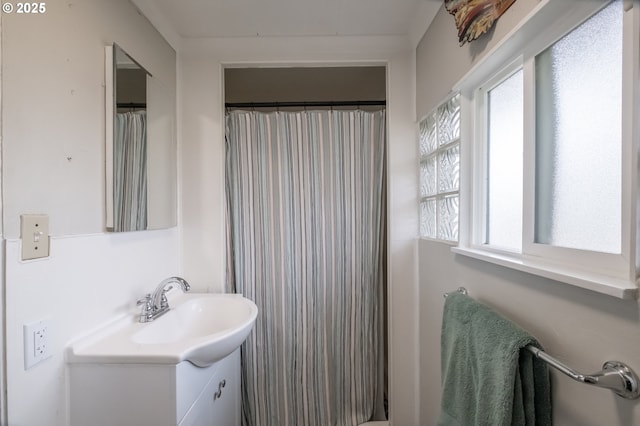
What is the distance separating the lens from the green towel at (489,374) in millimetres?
644

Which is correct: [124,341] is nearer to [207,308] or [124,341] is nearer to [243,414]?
[207,308]

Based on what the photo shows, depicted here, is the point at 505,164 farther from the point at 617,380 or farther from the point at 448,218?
the point at 617,380

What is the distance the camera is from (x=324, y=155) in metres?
1.62

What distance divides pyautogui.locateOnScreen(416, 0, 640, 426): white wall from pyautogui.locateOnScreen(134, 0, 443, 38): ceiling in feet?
0.61

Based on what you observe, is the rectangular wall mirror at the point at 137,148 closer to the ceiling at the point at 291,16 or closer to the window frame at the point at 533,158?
the ceiling at the point at 291,16

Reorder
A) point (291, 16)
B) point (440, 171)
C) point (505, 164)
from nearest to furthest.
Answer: point (505, 164)
point (440, 171)
point (291, 16)

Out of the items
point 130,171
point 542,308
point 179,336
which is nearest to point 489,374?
point 542,308

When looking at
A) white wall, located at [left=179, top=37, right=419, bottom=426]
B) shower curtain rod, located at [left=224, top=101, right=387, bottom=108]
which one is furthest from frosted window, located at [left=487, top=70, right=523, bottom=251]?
shower curtain rod, located at [left=224, top=101, right=387, bottom=108]

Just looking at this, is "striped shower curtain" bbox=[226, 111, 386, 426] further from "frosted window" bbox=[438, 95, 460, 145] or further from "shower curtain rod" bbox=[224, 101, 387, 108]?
"frosted window" bbox=[438, 95, 460, 145]

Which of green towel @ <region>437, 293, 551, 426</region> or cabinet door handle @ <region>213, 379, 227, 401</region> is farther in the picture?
cabinet door handle @ <region>213, 379, 227, 401</region>

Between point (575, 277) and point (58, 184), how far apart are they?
135 cm

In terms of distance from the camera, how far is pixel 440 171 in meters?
1.26

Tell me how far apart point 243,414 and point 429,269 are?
1356 mm

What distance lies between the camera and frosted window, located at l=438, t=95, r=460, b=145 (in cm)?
112
